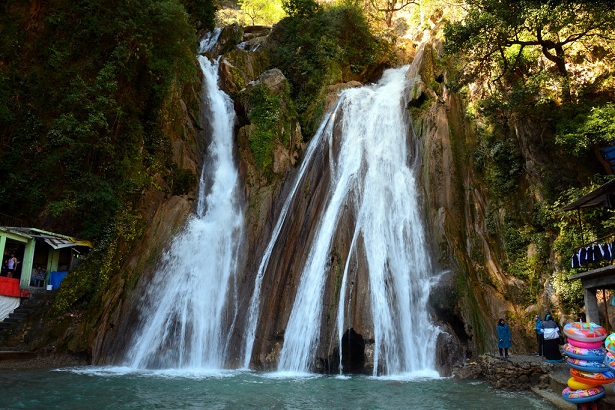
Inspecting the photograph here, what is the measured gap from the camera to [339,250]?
1620cm

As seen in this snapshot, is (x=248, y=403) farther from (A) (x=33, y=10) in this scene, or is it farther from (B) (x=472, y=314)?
(A) (x=33, y=10)

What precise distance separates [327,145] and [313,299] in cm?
818


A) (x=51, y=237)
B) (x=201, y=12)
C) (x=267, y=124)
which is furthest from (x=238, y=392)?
(x=201, y=12)

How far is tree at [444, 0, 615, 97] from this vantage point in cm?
1506

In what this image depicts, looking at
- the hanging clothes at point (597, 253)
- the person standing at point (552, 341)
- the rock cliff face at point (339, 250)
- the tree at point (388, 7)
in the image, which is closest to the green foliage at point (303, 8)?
the tree at point (388, 7)

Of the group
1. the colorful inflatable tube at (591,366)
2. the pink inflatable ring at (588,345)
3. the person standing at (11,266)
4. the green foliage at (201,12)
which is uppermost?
the green foliage at (201,12)

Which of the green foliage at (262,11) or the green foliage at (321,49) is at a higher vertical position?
the green foliage at (262,11)

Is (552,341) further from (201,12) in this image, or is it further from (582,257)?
(201,12)

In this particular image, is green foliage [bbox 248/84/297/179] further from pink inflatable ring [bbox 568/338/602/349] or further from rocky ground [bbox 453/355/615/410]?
pink inflatable ring [bbox 568/338/602/349]

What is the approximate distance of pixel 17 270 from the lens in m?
19.9

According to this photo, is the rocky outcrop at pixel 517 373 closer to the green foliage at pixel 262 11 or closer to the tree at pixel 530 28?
the tree at pixel 530 28

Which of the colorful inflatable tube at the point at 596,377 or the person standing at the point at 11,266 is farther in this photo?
the person standing at the point at 11,266

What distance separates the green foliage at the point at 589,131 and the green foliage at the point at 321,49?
1405 cm

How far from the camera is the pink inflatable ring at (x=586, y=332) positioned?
24.3 ft
